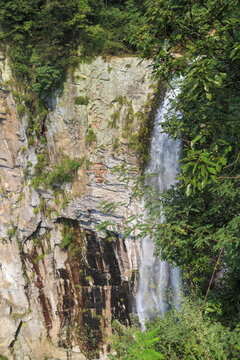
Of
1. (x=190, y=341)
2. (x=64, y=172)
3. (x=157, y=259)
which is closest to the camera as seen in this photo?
(x=190, y=341)

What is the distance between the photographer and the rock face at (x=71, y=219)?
7.26 metres

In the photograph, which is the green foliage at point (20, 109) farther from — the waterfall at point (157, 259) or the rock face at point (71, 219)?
the waterfall at point (157, 259)

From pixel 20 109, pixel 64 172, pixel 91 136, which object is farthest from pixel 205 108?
pixel 20 109

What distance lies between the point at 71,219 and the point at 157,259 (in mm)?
3291

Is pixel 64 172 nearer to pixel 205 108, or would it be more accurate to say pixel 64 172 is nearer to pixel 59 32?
pixel 59 32

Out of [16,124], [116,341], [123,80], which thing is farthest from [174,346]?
[16,124]

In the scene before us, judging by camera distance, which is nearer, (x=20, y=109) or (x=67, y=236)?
(x=20, y=109)

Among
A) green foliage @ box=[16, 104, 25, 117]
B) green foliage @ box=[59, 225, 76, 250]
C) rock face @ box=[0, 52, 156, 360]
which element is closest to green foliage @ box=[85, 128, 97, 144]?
rock face @ box=[0, 52, 156, 360]

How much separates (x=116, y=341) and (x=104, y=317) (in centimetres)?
614

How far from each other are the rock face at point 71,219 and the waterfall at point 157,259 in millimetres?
379

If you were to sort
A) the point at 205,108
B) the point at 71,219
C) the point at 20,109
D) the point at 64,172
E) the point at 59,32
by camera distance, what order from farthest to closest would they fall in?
1. the point at 71,219
2. the point at 20,109
3. the point at 64,172
4. the point at 59,32
5. the point at 205,108

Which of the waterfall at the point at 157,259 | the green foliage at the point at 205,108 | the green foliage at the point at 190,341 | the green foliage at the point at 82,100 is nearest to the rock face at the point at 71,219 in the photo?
the green foliage at the point at 82,100

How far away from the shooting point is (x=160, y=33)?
2170 mm

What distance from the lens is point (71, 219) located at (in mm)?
8750
